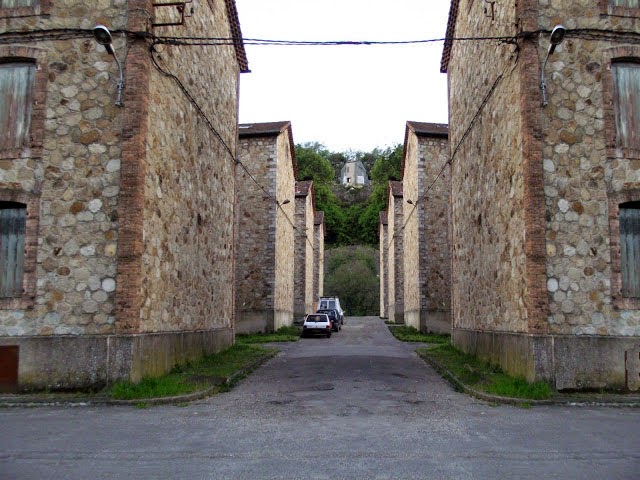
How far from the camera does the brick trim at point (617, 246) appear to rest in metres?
12.2

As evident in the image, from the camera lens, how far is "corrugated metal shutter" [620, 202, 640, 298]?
12.5 m

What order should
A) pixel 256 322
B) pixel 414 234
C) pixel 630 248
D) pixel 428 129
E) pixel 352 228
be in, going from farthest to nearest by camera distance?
1. pixel 352 228
2. pixel 414 234
3. pixel 428 129
4. pixel 256 322
5. pixel 630 248

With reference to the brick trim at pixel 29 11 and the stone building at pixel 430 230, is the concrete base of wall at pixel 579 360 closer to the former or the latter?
the brick trim at pixel 29 11

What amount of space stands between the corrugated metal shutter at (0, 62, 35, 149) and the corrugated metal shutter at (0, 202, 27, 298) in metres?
1.36

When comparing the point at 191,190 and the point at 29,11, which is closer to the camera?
the point at 29,11

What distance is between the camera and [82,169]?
12469mm

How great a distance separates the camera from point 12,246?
40.9 ft

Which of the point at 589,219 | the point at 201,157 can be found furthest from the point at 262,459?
the point at 201,157

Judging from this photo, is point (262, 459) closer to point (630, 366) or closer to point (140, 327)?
point (140, 327)

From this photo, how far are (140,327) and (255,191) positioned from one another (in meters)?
23.1

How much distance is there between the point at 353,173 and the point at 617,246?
4523 inches

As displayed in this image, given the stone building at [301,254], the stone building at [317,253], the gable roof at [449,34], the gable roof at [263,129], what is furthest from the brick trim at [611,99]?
the stone building at [317,253]

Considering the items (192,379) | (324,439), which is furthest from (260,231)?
(324,439)

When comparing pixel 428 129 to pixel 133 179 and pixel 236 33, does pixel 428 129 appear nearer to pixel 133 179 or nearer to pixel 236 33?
pixel 236 33
